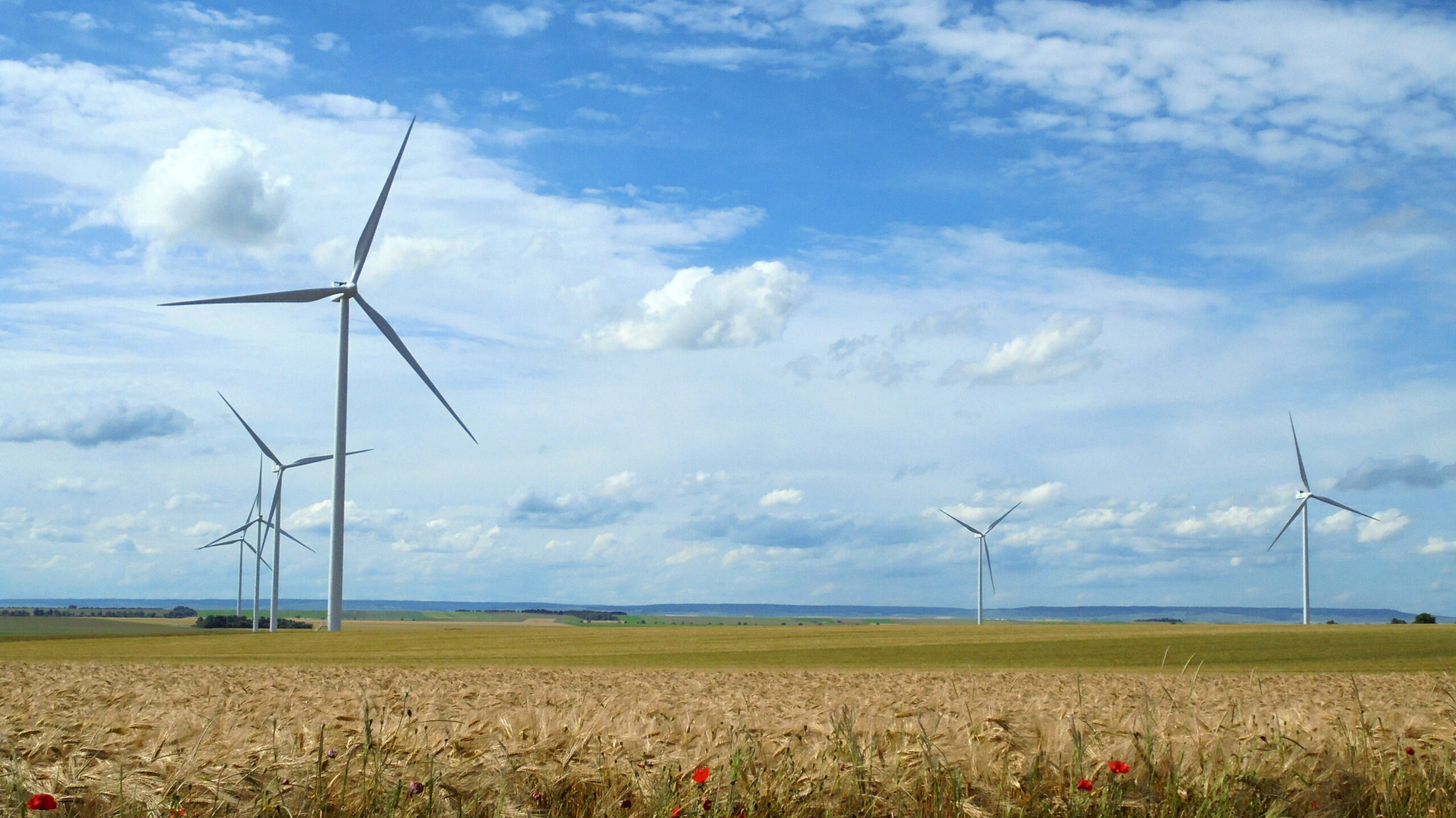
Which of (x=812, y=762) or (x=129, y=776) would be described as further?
(x=812, y=762)

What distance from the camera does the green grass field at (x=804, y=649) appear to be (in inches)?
1623

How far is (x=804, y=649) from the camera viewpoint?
55.0m

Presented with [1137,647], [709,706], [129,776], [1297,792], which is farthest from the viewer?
[1137,647]

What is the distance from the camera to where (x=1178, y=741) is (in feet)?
26.3

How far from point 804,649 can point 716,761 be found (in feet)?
162

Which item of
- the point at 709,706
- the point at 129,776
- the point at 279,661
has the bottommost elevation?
the point at 279,661

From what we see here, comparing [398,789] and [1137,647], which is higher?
[398,789]

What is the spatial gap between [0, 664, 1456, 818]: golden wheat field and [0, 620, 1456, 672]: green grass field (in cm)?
2187

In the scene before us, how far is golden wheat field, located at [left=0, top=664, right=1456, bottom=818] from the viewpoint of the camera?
600 cm

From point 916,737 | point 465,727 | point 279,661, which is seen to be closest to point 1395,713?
point 916,737

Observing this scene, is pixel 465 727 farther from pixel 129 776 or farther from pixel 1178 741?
pixel 1178 741

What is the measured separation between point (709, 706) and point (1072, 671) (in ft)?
93.7

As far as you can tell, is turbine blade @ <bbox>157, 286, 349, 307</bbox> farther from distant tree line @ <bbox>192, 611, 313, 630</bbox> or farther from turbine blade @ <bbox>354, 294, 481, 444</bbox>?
distant tree line @ <bbox>192, 611, 313, 630</bbox>

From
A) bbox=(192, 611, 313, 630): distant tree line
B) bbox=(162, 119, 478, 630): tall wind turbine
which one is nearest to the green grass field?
bbox=(162, 119, 478, 630): tall wind turbine
